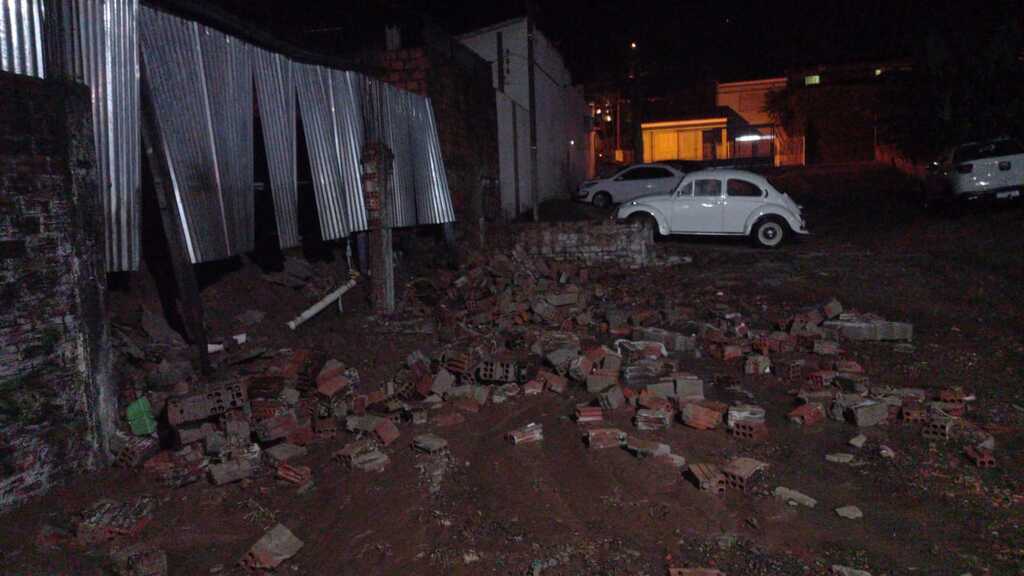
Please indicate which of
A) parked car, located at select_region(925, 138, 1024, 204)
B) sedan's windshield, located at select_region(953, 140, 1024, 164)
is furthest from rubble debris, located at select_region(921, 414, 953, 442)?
sedan's windshield, located at select_region(953, 140, 1024, 164)

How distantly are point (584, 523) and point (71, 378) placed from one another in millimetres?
3261

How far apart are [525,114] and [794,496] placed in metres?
14.3

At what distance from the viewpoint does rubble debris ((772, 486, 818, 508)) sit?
4332 millimetres

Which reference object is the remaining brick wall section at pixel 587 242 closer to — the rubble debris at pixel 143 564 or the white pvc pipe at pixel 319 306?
the white pvc pipe at pixel 319 306

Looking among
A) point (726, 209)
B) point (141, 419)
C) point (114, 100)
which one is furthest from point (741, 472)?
point (726, 209)

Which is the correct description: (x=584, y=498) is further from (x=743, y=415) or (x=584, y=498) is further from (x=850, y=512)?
(x=743, y=415)

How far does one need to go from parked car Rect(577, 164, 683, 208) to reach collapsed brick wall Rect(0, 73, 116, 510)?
658 inches

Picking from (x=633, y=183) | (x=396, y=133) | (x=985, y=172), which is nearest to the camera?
(x=396, y=133)

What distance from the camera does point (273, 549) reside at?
12.2 ft

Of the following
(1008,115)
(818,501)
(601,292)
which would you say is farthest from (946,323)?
(1008,115)

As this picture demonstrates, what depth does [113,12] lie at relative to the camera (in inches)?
195

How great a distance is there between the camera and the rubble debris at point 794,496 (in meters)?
4.33

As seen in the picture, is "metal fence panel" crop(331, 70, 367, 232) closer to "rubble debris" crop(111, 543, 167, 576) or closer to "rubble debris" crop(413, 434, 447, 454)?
"rubble debris" crop(413, 434, 447, 454)

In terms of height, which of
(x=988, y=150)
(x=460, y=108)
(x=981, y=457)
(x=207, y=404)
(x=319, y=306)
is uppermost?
(x=460, y=108)
